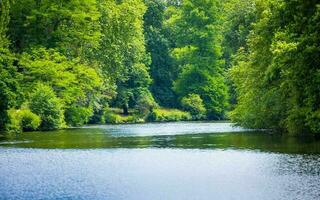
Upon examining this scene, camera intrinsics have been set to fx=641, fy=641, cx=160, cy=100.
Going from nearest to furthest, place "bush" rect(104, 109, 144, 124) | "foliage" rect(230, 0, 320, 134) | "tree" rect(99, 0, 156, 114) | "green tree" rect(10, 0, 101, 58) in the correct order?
"foliage" rect(230, 0, 320, 134), "green tree" rect(10, 0, 101, 58), "tree" rect(99, 0, 156, 114), "bush" rect(104, 109, 144, 124)

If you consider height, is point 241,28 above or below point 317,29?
above

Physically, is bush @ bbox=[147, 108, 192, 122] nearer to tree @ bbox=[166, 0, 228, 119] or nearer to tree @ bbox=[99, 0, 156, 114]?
tree @ bbox=[99, 0, 156, 114]

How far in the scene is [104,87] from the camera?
260ft

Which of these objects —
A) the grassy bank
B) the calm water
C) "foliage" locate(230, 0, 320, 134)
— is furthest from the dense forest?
the calm water

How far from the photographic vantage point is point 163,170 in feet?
92.6

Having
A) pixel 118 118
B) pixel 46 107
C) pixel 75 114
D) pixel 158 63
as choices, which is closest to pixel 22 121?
pixel 46 107

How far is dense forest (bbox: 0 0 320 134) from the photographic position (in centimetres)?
4331

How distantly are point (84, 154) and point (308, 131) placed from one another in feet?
59.9

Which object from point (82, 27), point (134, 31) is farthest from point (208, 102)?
point (82, 27)

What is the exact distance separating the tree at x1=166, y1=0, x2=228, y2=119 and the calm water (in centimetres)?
5988

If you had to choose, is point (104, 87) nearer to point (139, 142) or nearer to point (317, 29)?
point (139, 142)

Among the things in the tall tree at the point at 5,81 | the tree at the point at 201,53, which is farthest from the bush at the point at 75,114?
the tree at the point at 201,53

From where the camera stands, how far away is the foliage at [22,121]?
57.2m

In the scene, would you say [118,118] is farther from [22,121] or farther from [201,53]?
[22,121]
